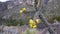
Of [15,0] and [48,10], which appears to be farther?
[15,0]

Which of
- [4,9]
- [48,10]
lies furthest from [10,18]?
[48,10]

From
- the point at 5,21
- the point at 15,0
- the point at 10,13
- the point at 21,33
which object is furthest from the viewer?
the point at 15,0

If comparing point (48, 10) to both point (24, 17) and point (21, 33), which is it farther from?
point (21, 33)

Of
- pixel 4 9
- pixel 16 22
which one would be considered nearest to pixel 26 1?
pixel 4 9

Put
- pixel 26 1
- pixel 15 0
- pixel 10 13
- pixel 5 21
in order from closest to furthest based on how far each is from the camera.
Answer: pixel 5 21, pixel 10 13, pixel 26 1, pixel 15 0

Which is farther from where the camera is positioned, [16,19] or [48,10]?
[48,10]

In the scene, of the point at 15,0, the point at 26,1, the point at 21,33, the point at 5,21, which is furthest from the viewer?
the point at 15,0

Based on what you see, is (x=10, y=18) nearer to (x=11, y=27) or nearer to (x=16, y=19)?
(x=16, y=19)

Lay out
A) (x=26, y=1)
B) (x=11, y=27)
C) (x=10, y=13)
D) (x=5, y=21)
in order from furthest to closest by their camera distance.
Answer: (x=26, y=1) → (x=10, y=13) → (x=5, y=21) → (x=11, y=27)

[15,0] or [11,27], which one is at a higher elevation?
[15,0]
